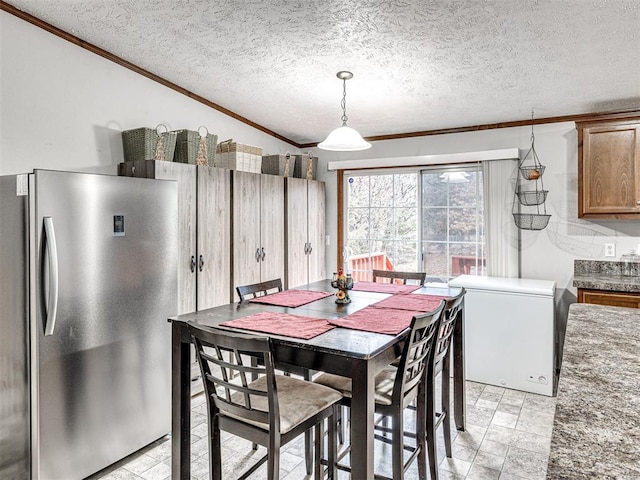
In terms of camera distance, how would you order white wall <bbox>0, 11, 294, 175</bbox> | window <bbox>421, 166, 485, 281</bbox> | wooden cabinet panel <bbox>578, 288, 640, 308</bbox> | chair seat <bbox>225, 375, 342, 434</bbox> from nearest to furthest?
chair seat <bbox>225, 375, 342, 434</bbox>
white wall <bbox>0, 11, 294, 175</bbox>
wooden cabinet panel <bbox>578, 288, 640, 308</bbox>
window <bbox>421, 166, 485, 281</bbox>

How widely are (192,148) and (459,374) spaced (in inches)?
100.0

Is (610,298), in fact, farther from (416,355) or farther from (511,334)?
(416,355)

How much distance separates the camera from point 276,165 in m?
4.29

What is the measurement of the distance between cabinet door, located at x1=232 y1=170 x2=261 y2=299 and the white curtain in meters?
2.15

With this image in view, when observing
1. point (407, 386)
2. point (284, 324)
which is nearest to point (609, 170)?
point (407, 386)

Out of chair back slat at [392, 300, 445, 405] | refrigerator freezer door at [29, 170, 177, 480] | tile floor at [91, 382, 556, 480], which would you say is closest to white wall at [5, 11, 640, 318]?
refrigerator freezer door at [29, 170, 177, 480]

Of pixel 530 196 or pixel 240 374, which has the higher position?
pixel 530 196

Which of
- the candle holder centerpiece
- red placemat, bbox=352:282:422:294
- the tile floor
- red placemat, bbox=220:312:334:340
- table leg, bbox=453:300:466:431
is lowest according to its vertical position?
the tile floor

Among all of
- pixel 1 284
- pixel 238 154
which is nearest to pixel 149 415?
pixel 1 284

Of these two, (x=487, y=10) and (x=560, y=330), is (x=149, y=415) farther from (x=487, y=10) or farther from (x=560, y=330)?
(x=560, y=330)

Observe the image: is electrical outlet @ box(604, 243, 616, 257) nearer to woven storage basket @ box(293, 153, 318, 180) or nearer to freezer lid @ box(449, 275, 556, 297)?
freezer lid @ box(449, 275, 556, 297)

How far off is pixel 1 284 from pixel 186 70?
2003mm

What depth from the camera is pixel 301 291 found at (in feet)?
9.47

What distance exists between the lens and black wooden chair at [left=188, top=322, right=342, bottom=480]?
5.28 ft
